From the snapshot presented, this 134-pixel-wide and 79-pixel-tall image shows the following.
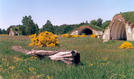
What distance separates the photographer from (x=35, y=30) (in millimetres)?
65938

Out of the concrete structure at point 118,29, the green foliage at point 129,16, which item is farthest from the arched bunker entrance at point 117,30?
the green foliage at point 129,16

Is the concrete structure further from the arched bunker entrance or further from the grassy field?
the grassy field

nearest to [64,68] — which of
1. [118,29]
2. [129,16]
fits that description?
[129,16]

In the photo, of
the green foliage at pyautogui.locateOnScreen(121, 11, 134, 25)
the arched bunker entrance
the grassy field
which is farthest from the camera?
the arched bunker entrance

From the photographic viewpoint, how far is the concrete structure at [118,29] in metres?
27.8

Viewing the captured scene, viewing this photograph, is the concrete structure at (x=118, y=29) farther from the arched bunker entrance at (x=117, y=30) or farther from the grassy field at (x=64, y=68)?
the grassy field at (x=64, y=68)

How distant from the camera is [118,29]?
1292 inches

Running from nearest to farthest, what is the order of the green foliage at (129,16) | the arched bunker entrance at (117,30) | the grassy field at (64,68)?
1. the grassy field at (64,68)
2. the green foliage at (129,16)
3. the arched bunker entrance at (117,30)

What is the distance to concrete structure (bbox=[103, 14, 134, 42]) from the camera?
27.8 metres

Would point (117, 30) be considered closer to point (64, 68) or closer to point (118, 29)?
point (118, 29)

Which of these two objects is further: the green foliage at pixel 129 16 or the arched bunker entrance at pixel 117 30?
the arched bunker entrance at pixel 117 30

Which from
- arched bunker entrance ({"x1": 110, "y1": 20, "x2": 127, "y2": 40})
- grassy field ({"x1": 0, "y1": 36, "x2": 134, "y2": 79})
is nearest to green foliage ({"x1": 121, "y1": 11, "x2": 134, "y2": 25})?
arched bunker entrance ({"x1": 110, "y1": 20, "x2": 127, "y2": 40})

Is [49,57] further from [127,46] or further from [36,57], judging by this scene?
[127,46]

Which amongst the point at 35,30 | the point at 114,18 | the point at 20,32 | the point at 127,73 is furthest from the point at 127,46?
the point at 20,32
